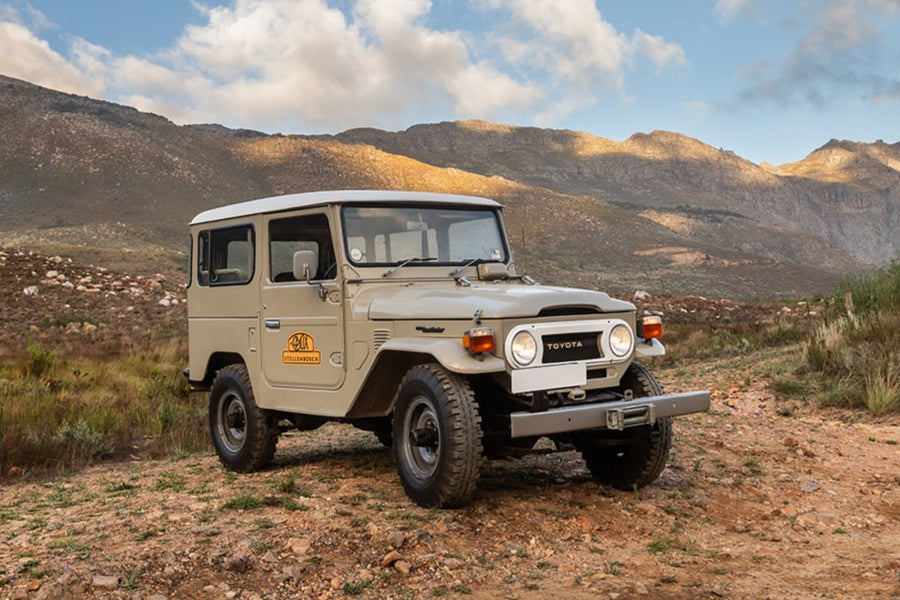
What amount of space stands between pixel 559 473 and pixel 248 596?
344 cm

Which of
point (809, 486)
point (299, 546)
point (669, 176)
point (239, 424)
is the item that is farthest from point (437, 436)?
point (669, 176)

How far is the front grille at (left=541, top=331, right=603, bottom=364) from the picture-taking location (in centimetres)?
567

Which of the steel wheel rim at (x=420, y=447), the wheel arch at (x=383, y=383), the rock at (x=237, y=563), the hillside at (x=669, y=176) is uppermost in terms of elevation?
the hillside at (x=669, y=176)

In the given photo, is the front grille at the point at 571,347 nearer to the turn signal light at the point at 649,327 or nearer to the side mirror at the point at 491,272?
the turn signal light at the point at 649,327

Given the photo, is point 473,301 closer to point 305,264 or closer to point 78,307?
point 305,264

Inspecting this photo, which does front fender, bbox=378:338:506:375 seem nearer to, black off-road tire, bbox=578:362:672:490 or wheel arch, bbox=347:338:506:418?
wheel arch, bbox=347:338:506:418

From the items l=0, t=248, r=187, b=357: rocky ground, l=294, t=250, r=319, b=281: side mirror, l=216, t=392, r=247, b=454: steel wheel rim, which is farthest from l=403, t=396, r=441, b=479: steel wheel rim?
l=0, t=248, r=187, b=357: rocky ground

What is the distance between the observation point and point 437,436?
5652mm

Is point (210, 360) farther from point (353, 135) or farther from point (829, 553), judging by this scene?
point (353, 135)

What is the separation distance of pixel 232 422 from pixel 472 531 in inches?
124

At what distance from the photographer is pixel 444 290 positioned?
6.20 metres

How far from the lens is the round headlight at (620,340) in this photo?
19.6 feet

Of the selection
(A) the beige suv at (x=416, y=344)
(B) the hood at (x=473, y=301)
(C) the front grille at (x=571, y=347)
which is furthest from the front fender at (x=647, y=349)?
(C) the front grille at (x=571, y=347)

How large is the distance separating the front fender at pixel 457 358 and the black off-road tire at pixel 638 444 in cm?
132
